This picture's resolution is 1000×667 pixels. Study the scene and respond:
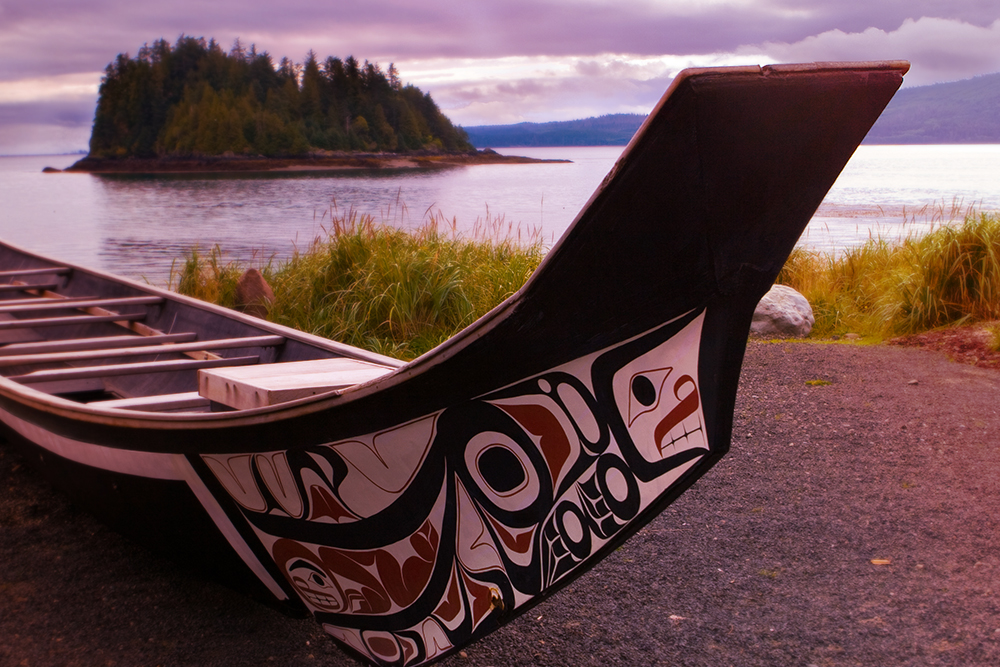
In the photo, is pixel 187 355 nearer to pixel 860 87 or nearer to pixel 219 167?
pixel 860 87

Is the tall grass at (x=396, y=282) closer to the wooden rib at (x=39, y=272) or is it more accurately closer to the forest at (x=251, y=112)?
the wooden rib at (x=39, y=272)

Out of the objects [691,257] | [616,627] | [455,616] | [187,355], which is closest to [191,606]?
[455,616]

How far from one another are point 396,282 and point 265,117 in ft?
170

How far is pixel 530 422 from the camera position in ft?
5.45

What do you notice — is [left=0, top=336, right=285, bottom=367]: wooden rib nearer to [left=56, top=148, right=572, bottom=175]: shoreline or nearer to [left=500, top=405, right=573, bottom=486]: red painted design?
[left=500, top=405, right=573, bottom=486]: red painted design

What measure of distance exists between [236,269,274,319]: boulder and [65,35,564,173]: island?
44.1m

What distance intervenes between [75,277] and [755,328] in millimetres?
6138

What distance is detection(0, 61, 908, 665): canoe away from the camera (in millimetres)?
1327

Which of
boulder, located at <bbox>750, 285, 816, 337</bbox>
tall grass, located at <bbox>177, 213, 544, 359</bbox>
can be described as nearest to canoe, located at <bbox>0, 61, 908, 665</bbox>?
tall grass, located at <bbox>177, 213, 544, 359</bbox>

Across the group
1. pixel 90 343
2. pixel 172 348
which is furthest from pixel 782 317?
pixel 90 343

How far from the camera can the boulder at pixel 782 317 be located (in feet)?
24.0

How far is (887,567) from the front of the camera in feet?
9.41

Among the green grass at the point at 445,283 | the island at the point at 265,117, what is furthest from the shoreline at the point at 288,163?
the green grass at the point at 445,283

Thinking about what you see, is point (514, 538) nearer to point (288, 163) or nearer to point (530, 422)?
point (530, 422)
